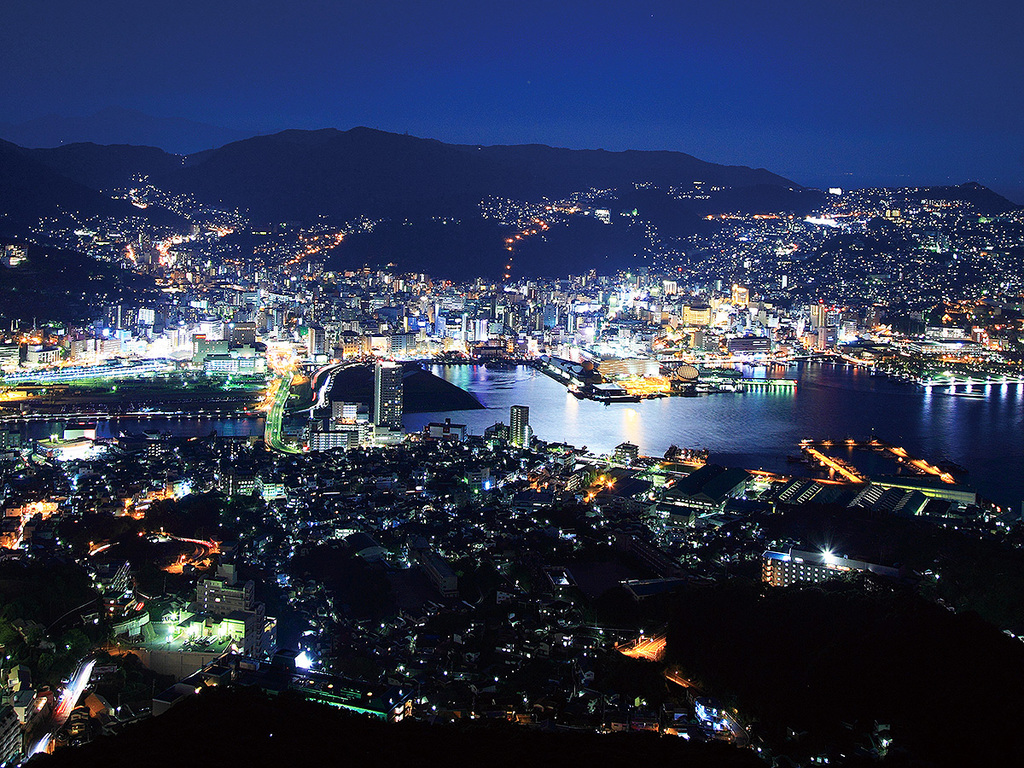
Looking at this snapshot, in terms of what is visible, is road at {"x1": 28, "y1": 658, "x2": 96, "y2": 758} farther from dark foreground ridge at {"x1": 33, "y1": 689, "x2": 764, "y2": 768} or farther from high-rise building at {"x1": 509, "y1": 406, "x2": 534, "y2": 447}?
high-rise building at {"x1": 509, "y1": 406, "x2": 534, "y2": 447}

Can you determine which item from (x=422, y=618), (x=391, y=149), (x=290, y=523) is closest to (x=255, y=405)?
(x=290, y=523)

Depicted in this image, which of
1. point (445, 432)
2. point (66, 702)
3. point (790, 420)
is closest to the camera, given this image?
point (66, 702)

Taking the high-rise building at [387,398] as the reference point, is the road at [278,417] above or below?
below

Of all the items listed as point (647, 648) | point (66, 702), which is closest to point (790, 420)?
point (647, 648)

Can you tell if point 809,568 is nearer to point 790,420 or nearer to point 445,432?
point 445,432

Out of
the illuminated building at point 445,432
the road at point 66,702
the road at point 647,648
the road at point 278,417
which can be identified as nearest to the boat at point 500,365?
the road at point 278,417

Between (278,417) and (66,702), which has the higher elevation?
(278,417)

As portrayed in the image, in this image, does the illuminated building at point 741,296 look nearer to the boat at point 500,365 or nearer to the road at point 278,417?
the boat at point 500,365
